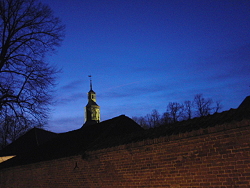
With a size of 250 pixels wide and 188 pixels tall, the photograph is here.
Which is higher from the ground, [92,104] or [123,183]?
[92,104]

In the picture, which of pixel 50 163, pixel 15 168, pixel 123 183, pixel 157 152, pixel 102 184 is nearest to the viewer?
pixel 157 152

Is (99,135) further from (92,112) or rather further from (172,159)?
(92,112)

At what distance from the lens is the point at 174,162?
7934mm

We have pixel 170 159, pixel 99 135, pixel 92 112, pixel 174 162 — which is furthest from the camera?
pixel 92 112

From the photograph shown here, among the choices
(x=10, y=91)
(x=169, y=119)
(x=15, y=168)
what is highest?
(x=169, y=119)

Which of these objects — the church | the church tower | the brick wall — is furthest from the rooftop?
the church tower

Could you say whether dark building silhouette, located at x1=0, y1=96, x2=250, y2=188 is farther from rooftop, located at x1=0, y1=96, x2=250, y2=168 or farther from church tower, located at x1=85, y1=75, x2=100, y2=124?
church tower, located at x1=85, y1=75, x2=100, y2=124

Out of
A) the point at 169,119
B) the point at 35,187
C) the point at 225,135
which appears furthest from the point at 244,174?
the point at 169,119

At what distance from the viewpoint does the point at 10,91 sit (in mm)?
14633

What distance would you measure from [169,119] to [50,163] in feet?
144

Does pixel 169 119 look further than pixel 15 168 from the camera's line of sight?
Yes

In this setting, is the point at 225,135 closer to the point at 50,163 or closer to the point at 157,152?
the point at 157,152

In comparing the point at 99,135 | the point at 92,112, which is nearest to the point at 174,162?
the point at 99,135

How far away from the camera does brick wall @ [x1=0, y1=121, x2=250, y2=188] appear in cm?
662
